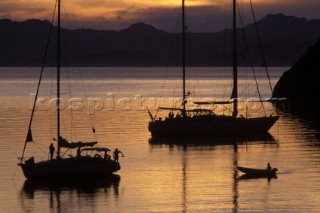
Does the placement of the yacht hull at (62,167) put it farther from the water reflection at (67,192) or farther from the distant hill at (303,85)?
the distant hill at (303,85)

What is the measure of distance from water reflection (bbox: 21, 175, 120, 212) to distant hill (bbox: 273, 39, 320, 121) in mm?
71918

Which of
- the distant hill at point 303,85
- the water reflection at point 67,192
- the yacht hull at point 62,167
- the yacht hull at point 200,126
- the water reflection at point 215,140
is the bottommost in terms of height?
the water reflection at point 67,192

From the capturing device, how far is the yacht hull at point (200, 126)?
79.5 metres

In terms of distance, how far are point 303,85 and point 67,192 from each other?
93512 millimetres

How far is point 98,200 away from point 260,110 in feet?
248

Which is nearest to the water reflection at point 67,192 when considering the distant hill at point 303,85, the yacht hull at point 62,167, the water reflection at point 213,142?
the yacht hull at point 62,167

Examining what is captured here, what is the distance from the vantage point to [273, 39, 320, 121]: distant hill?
130000 mm

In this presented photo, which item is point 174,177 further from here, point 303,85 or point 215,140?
point 303,85

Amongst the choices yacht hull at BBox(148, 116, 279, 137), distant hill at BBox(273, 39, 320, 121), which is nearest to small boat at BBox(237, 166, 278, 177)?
yacht hull at BBox(148, 116, 279, 137)

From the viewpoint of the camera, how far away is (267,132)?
280ft

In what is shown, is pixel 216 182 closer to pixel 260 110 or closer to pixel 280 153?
pixel 280 153

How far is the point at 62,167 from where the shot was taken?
174 feet

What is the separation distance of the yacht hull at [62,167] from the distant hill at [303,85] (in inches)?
2806

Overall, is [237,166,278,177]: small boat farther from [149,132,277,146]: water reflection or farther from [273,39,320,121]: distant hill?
[273,39,320,121]: distant hill
